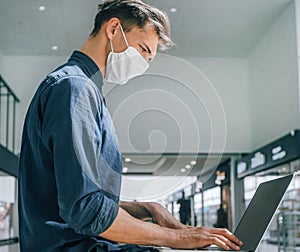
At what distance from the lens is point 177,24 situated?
8.45 metres

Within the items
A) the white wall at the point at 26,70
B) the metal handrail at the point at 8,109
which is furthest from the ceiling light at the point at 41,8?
the white wall at the point at 26,70

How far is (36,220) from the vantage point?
0.98 m

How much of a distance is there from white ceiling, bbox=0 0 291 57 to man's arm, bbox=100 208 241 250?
22.9ft

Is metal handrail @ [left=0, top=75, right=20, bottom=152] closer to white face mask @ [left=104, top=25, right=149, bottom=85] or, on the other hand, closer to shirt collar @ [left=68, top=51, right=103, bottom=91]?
white face mask @ [left=104, top=25, right=149, bottom=85]

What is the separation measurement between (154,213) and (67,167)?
0.29m

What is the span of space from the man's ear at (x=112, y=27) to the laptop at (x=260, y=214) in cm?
40

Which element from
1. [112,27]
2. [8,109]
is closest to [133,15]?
[112,27]

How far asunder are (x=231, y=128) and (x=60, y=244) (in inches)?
356

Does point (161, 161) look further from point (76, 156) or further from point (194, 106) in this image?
point (76, 156)

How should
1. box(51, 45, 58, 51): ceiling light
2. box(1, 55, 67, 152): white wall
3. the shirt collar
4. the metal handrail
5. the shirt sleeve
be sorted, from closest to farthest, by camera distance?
the shirt sleeve, the shirt collar, the metal handrail, box(51, 45, 58, 51): ceiling light, box(1, 55, 67, 152): white wall

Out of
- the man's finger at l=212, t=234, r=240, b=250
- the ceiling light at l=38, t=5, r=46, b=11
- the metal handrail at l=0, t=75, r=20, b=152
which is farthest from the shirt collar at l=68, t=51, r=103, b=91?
the metal handrail at l=0, t=75, r=20, b=152

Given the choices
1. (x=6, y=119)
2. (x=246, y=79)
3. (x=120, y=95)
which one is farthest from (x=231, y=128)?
(x=6, y=119)

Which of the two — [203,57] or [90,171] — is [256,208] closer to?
[90,171]

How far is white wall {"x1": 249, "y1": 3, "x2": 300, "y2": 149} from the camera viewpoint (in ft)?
25.4
